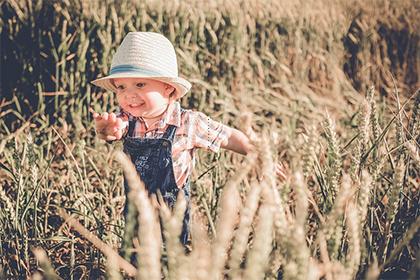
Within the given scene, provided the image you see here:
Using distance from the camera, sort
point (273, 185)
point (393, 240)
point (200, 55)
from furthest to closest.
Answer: point (200, 55)
point (393, 240)
point (273, 185)

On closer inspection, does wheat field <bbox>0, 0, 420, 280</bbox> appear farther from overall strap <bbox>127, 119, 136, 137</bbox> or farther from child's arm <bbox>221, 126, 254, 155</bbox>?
overall strap <bbox>127, 119, 136, 137</bbox>

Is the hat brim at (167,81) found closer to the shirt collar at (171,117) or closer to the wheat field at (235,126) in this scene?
the shirt collar at (171,117)

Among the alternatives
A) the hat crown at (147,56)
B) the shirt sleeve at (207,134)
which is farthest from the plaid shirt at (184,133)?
the hat crown at (147,56)

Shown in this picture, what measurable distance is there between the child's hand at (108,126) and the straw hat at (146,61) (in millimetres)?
104

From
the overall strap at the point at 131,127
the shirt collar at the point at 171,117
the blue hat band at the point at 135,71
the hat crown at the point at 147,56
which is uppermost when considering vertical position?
the hat crown at the point at 147,56

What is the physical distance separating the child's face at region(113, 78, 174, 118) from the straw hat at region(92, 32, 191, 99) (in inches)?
1.5

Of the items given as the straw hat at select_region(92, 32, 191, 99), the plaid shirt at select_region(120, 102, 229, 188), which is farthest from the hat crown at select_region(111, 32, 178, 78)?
the plaid shirt at select_region(120, 102, 229, 188)

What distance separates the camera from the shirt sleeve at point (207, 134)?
5.44 ft

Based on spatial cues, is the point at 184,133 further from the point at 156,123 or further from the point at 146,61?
the point at 146,61

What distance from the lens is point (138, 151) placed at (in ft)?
5.35

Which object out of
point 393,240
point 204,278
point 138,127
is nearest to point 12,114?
point 138,127

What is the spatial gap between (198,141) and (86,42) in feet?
4.14

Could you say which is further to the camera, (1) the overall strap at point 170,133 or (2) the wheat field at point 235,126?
(1) the overall strap at point 170,133

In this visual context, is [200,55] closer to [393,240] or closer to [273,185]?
[393,240]
